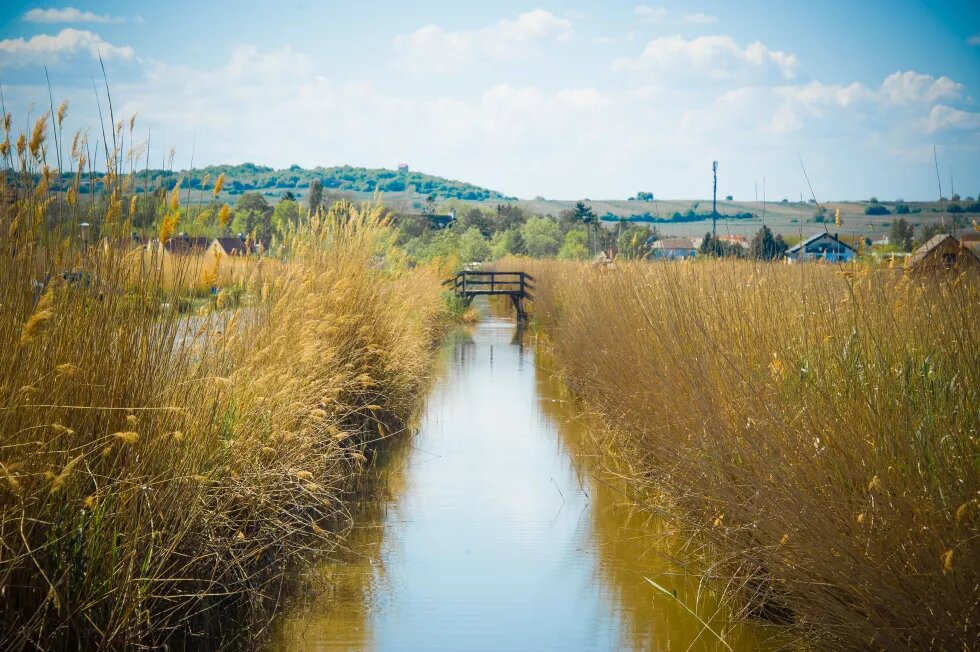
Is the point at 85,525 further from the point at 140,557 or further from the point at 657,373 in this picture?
the point at 657,373

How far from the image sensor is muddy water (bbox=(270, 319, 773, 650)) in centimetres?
466

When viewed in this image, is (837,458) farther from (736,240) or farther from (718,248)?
(718,248)

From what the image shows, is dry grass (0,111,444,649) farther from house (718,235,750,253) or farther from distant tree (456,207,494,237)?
distant tree (456,207,494,237)

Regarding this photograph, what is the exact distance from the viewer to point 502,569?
18.9ft

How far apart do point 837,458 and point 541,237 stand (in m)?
61.7

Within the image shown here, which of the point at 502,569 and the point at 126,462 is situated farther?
the point at 502,569

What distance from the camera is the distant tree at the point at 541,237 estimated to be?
6220 centimetres

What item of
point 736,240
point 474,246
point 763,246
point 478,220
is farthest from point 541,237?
point 763,246

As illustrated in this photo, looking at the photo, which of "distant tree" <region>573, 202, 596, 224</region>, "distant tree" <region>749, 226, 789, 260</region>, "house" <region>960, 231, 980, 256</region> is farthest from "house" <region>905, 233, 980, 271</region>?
"distant tree" <region>573, 202, 596, 224</region>

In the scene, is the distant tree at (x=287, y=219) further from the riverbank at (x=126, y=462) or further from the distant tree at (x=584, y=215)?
the distant tree at (x=584, y=215)

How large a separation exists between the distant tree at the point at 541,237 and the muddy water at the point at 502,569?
51848 mm

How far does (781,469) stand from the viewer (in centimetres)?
381

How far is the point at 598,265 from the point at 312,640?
10166 mm

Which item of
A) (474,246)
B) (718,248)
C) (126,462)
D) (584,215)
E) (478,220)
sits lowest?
(126,462)
